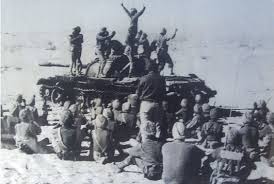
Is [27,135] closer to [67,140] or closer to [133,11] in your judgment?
[67,140]

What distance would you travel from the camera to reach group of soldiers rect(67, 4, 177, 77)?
7.14 metres

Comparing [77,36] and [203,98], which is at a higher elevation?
[77,36]

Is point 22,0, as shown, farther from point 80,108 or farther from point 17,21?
point 80,108

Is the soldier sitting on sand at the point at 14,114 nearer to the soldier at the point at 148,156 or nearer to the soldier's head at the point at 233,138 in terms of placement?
the soldier at the point at 148,156

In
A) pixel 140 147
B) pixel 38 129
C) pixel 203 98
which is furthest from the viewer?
pixel 203 98

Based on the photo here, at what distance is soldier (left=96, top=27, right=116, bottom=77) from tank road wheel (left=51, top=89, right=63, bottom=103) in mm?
735

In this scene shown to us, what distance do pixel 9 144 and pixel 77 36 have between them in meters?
1.69

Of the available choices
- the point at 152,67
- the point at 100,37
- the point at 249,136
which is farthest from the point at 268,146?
the point at 100,37

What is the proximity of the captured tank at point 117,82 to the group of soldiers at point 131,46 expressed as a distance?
7 cm

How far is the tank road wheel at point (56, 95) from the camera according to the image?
324 inches

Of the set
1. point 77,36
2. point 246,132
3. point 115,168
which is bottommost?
point 115,168

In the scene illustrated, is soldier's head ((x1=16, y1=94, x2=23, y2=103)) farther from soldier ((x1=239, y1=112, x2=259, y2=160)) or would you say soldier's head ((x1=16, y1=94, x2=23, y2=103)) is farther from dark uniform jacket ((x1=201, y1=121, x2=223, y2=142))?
soldier ((x1=239, y1=112, x2=259, y2=160))

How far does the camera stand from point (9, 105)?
7.45 metres

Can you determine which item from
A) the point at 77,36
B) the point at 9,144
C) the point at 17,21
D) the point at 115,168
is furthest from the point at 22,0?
the point at 115,168
